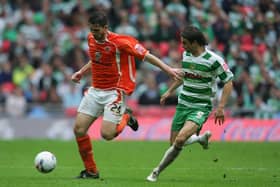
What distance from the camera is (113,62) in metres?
13.6

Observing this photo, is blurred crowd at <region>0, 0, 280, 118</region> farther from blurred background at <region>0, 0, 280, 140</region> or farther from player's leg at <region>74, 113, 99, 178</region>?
player's leg at <region>74, 113, 99, 178</region>

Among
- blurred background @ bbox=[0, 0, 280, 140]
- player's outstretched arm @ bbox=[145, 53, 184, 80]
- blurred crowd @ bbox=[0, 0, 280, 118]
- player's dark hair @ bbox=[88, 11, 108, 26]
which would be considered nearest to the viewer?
player's outstretched arm @ bbox=[145, 53, 184, 80]

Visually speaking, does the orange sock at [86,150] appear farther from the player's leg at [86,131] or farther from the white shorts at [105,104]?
the white shorts at [105,104]

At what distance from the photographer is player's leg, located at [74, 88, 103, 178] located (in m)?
13.4

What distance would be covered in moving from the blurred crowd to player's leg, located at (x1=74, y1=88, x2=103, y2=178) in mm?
10686

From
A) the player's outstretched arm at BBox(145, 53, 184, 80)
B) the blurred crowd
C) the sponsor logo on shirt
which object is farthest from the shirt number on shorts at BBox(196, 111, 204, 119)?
the blurred crowd

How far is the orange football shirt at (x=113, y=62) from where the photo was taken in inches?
527

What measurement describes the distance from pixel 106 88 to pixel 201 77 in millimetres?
1519

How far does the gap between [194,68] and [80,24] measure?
1477cm

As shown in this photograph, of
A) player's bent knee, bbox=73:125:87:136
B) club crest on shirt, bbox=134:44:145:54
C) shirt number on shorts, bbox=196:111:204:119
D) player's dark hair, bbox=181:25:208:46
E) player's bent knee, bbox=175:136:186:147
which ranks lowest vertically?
player's bent knee, bbox=175:136:186:147

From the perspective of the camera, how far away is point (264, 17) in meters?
26.2

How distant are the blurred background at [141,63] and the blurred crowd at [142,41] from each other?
29 millimetres

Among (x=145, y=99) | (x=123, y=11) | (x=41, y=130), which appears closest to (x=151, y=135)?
(x=145, y=99)

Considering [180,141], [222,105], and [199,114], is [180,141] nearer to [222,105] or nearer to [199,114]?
[199,114]
